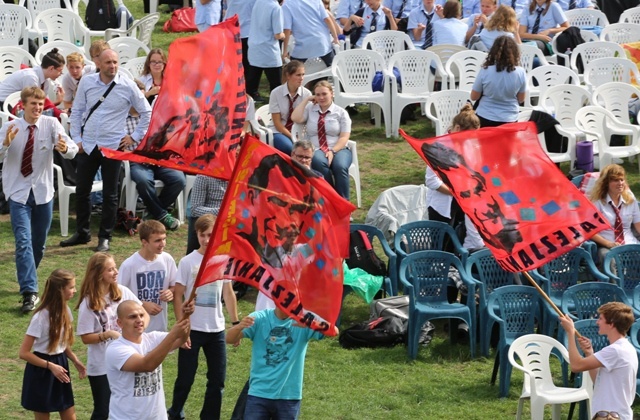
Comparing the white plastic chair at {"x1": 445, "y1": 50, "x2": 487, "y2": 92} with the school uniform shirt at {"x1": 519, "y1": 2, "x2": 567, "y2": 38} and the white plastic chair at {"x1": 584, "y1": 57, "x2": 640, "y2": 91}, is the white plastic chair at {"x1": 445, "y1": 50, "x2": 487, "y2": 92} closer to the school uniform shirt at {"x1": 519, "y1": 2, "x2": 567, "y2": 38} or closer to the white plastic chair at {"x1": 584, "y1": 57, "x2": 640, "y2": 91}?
the white plastic chair at {"x1": 584, "y1": 57, "x2": 640, "y2": 91}

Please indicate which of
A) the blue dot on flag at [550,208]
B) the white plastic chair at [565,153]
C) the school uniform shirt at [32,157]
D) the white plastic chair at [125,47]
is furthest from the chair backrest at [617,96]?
the blue dot on flag at [550,208]

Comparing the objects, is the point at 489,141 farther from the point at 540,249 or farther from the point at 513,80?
the point at 513,80

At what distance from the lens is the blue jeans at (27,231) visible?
1228 centimetres

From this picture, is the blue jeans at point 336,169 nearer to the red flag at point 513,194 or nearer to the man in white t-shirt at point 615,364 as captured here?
the red flag at point 513,194

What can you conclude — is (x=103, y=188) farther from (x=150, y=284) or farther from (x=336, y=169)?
(x=150, y=284)

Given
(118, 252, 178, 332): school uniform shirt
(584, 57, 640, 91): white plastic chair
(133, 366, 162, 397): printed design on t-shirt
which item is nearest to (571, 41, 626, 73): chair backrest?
(584, 57, 640, 91): white plastic chair

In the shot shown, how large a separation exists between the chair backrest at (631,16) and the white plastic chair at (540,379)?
1042 centimetres

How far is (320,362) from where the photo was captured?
11.8m

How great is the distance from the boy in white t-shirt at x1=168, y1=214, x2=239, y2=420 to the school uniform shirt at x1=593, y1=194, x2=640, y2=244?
14.0 ft

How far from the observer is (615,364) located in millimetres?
9578

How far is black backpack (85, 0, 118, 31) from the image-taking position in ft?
64.8

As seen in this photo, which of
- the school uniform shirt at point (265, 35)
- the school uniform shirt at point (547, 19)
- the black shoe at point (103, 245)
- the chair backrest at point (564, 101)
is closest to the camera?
the black shoe at point (103, 245)

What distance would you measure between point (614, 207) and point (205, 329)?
4613 mm

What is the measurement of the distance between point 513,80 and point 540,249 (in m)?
5.54
